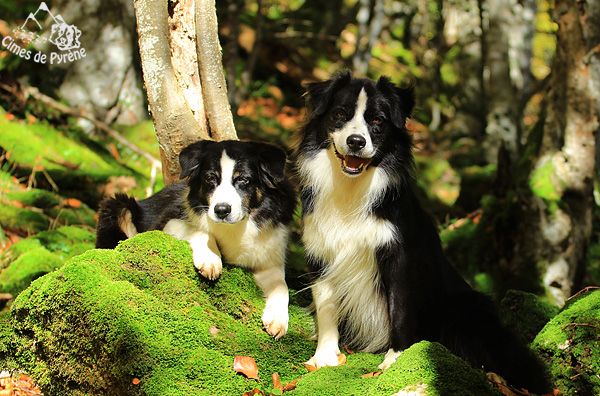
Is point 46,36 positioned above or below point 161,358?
above

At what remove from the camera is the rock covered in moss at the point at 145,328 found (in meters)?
4.32

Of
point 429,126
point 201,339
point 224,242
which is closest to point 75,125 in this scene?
point 224,242

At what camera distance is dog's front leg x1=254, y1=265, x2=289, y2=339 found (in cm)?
504

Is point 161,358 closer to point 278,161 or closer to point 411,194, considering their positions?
point 278,161

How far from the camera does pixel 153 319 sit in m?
4.51

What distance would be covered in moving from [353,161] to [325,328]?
1.23 meters

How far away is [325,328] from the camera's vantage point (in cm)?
515

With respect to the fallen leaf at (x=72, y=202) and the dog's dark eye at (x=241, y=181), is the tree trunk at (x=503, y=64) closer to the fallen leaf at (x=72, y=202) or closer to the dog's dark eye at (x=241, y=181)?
the fallen leaf at (x=72, y=202)

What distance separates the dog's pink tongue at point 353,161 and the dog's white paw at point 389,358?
1285mm

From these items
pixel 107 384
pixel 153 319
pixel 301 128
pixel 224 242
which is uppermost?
pixel 301 128

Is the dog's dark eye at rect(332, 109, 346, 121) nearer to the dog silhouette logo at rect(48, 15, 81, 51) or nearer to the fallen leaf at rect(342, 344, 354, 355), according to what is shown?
the fallen leaf at rect(342, 344, 354, 355)

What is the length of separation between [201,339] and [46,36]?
7407 millimetres

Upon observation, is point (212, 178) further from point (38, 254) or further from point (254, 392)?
point (38, 254)

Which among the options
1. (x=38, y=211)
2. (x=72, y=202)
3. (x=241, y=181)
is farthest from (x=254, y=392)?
(x=72, y=202)
